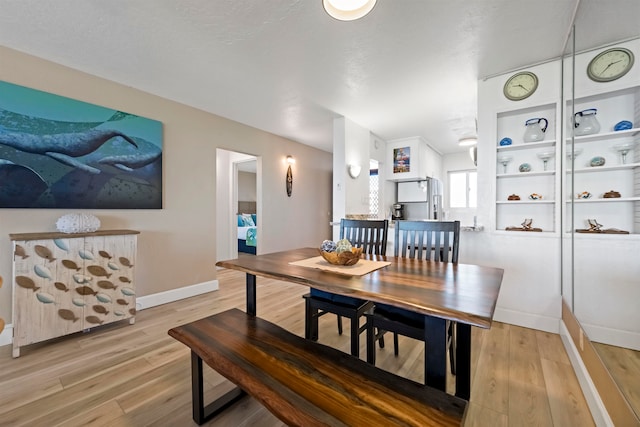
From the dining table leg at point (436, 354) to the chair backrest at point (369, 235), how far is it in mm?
1055

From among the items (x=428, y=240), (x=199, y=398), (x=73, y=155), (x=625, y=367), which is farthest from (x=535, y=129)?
(x=73, y=155)

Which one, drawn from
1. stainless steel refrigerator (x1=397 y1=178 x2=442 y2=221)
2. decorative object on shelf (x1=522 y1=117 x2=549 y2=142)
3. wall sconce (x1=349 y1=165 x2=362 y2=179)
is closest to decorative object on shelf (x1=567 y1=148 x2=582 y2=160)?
decorative object on shelf (x1=522 y1=117 x2=549 y2=142)

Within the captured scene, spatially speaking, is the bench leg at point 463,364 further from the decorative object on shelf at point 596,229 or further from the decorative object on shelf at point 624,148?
the decorative object on shelf at point 624,148

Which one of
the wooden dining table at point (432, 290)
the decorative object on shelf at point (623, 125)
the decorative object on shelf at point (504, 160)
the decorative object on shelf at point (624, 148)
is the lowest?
the wooden dining table at point (432, 290)

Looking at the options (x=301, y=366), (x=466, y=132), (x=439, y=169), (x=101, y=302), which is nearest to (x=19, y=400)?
(x=101, y=302)

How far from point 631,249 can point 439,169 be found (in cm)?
444

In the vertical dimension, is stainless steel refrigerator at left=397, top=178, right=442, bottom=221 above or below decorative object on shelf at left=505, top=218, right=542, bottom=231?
above

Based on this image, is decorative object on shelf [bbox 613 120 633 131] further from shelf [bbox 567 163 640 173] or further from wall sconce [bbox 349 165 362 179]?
wall sconce [bbox 349 165 362 179]

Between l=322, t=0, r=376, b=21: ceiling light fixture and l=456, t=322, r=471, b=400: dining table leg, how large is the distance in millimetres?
1662

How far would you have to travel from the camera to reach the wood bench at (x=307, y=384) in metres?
0.83

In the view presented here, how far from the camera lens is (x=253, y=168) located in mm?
7215

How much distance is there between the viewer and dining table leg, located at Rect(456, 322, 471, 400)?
3.91ft

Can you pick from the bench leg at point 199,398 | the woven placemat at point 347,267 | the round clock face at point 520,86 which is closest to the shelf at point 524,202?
the round clock face at point 520,86

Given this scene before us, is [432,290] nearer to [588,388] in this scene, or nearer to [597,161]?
[588,388]
